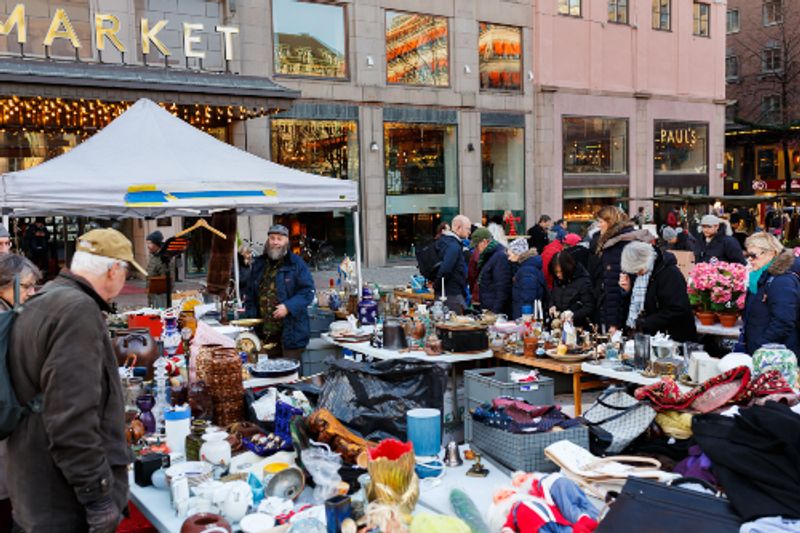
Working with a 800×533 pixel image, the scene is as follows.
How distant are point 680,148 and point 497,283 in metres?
23.8

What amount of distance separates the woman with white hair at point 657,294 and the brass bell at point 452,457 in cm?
313

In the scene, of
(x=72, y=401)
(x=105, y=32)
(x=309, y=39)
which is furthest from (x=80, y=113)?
(x=72, y=401)

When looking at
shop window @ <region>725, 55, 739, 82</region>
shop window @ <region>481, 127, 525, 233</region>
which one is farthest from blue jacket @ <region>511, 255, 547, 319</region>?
shop window @ <region>725, 55, 739, 82</region>

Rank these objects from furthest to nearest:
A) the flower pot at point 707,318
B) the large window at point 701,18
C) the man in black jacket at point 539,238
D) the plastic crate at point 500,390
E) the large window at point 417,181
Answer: the large window at point 701,18 → the large window at point 417,181 → the man in black jacket at point 539,238 → the flower pot at point 707,318 → the plastic crate at point 500,390

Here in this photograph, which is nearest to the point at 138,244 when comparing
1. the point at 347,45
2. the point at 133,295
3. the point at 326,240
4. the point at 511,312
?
the point at 133,295

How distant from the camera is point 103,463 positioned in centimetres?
281

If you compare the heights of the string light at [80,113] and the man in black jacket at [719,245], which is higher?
the string light at [80,113]

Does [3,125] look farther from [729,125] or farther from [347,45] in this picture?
[729,125]

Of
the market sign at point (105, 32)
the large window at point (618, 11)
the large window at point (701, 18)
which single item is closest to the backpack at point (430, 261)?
the market sign at point (105, 32)

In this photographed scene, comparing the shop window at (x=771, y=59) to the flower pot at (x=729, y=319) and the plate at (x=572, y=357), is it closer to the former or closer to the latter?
the flower pot at (x=729, y=319)

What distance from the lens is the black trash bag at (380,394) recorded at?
3.96 meters

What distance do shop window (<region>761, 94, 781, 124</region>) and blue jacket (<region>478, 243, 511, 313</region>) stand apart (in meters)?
41.8

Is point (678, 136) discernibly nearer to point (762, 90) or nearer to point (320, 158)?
point (320, 158)

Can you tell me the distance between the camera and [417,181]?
904 inches
